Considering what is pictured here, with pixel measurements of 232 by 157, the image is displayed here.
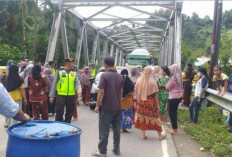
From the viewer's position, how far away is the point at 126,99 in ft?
25.8

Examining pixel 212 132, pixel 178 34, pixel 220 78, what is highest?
pixel 178 34

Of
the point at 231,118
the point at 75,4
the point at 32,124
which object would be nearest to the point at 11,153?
the point at 32,124

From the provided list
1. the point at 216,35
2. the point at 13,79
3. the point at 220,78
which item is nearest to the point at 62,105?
the point at 13,79

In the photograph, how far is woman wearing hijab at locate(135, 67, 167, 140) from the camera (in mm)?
7141

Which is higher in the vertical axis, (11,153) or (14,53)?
(14,53)

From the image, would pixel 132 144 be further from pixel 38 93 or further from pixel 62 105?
pixel 38 93

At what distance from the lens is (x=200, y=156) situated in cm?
603

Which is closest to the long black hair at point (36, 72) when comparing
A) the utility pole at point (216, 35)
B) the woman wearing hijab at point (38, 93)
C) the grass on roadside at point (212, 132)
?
the woman wearing hijab at point (38, 93)

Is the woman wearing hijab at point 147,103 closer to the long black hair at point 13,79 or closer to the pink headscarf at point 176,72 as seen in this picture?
the pink headscarf at point 176,72

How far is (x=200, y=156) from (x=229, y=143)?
1.00 meters

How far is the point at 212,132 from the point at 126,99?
2143 millimetres

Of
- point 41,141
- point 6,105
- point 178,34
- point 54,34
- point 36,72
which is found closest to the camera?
point 6,105

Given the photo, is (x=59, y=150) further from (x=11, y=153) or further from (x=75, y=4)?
(x=75, y=4)

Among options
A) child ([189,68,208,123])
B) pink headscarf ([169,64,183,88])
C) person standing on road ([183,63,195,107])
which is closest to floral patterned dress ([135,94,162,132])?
pink headscarf ([169,64,183,88])
